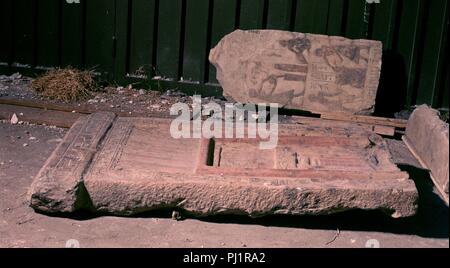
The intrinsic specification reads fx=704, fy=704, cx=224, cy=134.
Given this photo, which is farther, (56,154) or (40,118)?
(40,118)

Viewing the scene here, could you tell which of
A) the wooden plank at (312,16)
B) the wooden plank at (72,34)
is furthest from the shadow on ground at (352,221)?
the wooden plank at (72,34)

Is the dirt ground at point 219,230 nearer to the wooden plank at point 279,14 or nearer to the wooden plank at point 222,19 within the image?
the wooden plank at point 279,14

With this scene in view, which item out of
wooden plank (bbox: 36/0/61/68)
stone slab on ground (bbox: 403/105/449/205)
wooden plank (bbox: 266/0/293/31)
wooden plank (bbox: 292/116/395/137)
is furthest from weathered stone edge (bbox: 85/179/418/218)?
wooden plank (bbox: 36/0/61/68)

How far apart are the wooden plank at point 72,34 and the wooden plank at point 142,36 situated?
1.75 feet

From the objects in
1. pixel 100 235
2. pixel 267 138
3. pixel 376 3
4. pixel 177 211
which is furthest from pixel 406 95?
pixel 100 235

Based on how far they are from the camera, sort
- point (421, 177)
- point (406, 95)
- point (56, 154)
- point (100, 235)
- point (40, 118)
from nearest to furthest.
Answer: point (100, 235) < point (56, 154) < point (421, 177) < point (40, 118) < point (406, 95)

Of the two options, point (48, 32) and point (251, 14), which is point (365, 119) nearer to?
point (251, 14)

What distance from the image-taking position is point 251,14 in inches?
273

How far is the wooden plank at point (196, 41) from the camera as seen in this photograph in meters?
7.01

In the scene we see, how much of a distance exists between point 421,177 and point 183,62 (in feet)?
9.58

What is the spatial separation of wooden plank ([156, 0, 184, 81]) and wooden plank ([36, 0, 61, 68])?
43.8 inches

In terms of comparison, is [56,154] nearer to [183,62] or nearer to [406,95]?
[183,62]

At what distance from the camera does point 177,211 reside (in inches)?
179

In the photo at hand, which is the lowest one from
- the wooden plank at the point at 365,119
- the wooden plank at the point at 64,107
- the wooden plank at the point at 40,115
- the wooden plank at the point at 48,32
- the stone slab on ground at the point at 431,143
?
the wooden plank at the point at 40,115
